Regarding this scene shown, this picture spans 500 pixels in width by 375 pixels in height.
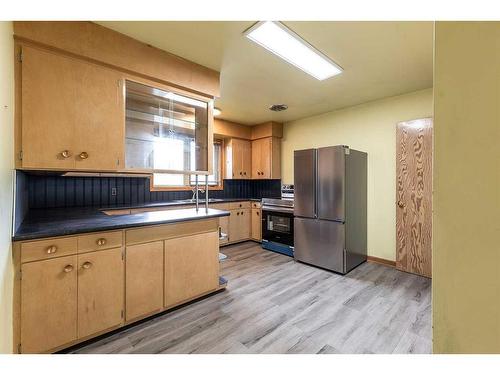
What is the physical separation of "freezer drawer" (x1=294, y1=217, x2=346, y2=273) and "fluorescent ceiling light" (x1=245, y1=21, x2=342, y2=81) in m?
1.83

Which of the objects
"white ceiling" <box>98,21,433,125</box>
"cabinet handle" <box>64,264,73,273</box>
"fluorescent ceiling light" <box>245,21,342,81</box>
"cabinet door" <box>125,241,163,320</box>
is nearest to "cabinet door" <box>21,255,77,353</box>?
"cabinet handle" <box>64,264,73,273</box>

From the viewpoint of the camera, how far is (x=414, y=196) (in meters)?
2.87

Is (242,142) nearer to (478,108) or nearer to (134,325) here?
(134,325)

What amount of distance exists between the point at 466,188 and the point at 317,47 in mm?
1926

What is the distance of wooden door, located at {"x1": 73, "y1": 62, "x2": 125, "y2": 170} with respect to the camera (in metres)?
1.65

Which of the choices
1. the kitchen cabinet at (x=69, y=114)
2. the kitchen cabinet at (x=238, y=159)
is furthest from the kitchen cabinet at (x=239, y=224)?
the kitchen cabinet at (x=69, y=114)

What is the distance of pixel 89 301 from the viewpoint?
5.07 feet

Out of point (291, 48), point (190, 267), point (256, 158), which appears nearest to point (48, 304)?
point (190, 267)

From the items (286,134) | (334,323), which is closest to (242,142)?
(286,134)

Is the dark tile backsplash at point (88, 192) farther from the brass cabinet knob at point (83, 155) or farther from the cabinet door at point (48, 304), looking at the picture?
the cabinet door at point (48, 304)

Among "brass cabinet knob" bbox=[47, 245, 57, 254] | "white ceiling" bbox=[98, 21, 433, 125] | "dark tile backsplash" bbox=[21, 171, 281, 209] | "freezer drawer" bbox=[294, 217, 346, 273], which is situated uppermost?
"white ceiling" bbox=[98, 21, 433, 125]

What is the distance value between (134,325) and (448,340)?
2.01 meters

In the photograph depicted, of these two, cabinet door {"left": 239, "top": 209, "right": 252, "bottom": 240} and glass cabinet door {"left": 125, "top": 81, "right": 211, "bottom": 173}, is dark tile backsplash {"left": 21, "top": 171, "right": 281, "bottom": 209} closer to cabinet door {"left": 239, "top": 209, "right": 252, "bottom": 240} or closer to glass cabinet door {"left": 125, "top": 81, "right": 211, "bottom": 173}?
glass cabinet door {"left": 125, "top": 81, "right": 211, "bottom": 173}
